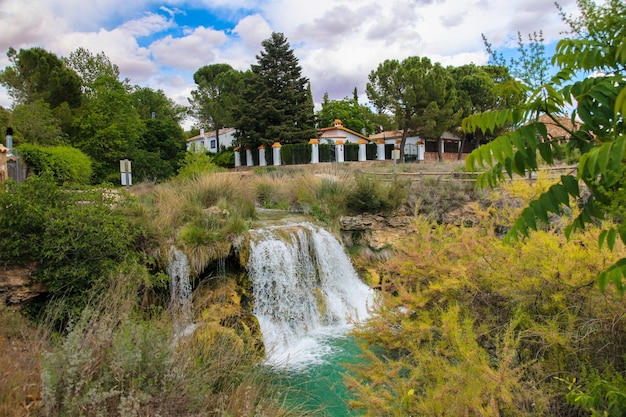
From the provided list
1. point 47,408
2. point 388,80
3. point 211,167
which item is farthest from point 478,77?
point 47,408

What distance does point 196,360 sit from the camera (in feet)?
12.6

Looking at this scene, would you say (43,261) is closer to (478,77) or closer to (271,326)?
(271,326)

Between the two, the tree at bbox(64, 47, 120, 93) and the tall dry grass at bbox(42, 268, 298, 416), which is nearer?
the tall dry grass at bbox(42, 268, 298, 416)

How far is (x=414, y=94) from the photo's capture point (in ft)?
95.0

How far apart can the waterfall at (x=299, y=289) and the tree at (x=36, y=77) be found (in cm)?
2461

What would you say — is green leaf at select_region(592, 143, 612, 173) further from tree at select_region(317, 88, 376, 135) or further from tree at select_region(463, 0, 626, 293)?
tree at select_region(317, 88, 376, 135)

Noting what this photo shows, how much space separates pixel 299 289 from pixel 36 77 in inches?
1054

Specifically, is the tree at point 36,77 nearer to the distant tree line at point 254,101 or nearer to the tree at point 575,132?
the distant tree line at point 254,101

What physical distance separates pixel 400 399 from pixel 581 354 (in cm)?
132

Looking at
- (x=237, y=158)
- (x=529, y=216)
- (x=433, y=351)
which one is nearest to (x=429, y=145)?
(x=237, y=158)

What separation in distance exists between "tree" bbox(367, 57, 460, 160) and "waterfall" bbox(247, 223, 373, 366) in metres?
20.8

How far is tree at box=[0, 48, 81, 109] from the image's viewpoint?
2703 cm

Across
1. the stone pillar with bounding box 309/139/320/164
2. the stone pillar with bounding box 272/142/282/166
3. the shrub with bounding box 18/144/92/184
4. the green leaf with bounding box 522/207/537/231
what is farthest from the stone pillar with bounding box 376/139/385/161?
the green leaf with bounding box 522/207/537/231

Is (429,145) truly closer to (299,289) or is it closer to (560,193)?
(299,289)
